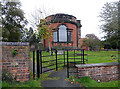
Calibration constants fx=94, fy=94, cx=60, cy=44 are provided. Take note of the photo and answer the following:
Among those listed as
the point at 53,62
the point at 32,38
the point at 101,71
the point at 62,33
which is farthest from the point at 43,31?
the point at 32,38

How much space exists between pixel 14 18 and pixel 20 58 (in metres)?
17.3

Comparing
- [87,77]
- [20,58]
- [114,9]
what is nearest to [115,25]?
[114,9]

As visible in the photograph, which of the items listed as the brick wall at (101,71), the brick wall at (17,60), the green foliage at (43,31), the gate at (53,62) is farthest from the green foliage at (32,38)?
the brick wall at (101,71)

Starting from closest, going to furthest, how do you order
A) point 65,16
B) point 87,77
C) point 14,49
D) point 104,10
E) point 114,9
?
point 14,49
point 87,77
point 114,9
point 104,10
point 65,16

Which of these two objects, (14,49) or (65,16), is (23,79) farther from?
(65,16)

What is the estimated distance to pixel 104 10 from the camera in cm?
502

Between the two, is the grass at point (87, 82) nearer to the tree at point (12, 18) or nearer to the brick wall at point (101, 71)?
the brick wall at point (101, 71)

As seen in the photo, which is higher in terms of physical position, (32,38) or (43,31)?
(32,38)

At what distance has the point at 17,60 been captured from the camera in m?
3.94

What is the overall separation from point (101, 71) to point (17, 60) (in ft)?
12.8

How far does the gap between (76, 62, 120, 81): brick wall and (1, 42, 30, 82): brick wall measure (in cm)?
234

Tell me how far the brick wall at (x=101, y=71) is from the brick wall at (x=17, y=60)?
2343mm

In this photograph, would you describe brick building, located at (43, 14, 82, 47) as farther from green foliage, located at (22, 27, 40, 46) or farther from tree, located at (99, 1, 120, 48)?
tree, located at (99, 1, 120, 48)

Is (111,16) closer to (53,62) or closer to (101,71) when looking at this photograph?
(101,71)
